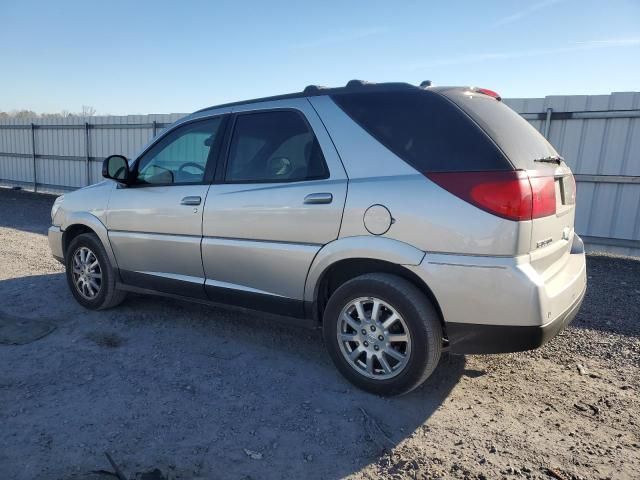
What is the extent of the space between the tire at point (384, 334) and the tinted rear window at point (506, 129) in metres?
0.99

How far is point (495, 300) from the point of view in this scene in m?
2.65

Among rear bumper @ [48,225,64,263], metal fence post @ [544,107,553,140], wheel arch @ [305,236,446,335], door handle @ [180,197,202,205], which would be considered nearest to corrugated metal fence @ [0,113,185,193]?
rear bumper @ [48,225,64,263]

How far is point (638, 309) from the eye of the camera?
504 centimetres

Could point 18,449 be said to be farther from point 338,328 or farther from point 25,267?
point 25,267

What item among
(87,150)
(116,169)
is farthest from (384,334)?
(87,150)

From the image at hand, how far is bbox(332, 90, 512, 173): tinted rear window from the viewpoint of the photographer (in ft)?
8.98

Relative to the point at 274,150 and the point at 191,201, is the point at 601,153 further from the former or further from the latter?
the point at 191,201

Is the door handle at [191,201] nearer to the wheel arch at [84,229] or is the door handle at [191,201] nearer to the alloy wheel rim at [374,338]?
the wheel arch at [84,229]

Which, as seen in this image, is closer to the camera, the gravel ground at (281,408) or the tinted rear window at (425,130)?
the gravel ground at (281,408)

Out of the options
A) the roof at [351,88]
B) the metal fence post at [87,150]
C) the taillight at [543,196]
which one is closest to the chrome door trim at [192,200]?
the roof at [351,88]

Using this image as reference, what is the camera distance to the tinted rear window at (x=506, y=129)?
2.76 meters

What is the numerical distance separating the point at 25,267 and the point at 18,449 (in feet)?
14.6

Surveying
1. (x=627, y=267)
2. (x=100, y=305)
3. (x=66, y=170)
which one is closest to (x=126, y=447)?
(x=100, y=305)

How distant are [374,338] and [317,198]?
0.99m
